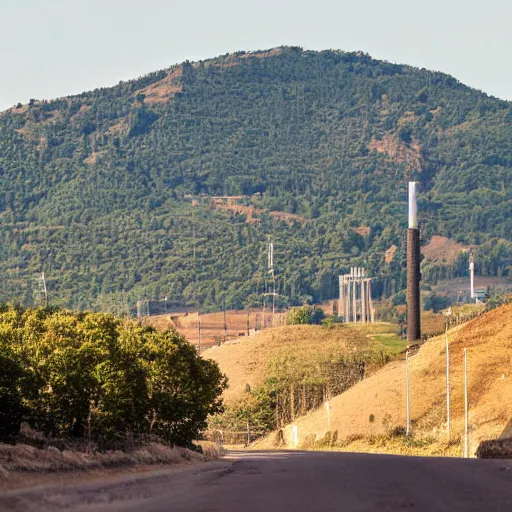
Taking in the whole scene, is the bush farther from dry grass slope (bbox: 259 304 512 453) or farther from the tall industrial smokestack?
the tall industrial smokestack

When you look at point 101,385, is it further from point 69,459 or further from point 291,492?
point 291,492

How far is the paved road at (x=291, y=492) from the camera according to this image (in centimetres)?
2584

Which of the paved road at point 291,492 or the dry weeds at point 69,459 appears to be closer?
the paved road at point 291,492

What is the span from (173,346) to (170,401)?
558 centimetres

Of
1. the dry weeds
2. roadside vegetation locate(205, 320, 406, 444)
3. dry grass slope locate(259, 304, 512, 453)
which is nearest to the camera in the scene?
the dry weeds

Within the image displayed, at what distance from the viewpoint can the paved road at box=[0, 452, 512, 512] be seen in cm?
2584

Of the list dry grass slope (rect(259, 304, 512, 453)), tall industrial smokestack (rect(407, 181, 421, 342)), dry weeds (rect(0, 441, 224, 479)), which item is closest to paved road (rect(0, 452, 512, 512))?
dry weeds (rect(0, 441, 224, 479))

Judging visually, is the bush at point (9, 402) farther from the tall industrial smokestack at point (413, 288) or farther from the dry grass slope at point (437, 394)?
the tall industrial smokestack at point (413, 288)

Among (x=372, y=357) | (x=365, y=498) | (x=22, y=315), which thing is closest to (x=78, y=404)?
(x=365, y=498)

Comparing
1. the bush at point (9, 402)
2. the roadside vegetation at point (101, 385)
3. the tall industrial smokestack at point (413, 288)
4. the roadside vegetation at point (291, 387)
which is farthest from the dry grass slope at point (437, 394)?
the bush at point (9, 402)

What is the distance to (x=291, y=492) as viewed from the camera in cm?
2895

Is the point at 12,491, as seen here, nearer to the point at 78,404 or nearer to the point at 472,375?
the point at 78,404

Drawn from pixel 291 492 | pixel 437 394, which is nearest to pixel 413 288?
pixel 437 394

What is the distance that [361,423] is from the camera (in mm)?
114188
